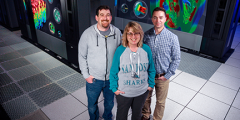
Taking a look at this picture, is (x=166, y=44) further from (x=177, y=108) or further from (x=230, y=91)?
(x=230, y=91)

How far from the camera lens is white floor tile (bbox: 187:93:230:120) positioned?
7.95 feet

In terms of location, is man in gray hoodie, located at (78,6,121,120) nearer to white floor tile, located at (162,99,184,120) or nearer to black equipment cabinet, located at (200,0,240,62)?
white floor tile, located at (162,99,184,120)

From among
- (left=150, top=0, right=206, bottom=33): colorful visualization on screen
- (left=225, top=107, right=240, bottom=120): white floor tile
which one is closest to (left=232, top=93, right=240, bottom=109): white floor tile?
(left=225, top=107, right=240, bottom=120): white floor tile

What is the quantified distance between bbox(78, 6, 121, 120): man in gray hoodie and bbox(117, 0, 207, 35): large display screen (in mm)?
3199

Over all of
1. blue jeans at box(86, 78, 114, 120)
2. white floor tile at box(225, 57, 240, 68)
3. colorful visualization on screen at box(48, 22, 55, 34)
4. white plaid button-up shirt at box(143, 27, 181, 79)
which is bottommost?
white floor tile at box(225, 57, 240, 68)

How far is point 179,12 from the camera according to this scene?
4.45 meters

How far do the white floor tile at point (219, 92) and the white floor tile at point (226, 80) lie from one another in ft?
0.49

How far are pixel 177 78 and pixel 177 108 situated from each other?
95 centimetres

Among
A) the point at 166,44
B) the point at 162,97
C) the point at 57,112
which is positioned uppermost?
the point at 166,44

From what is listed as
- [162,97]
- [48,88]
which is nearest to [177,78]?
[162,97]

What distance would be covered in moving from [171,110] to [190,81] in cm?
106

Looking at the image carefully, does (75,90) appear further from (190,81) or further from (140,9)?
(140,9)


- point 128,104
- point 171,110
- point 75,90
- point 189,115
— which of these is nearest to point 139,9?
point 75,90

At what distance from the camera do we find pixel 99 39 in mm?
1710
